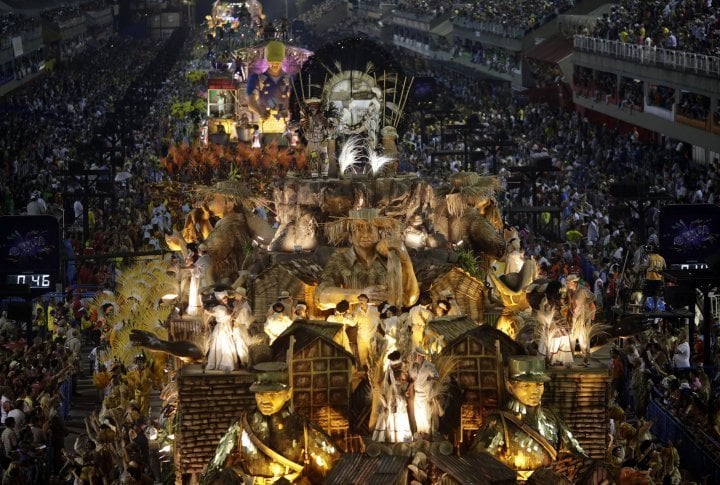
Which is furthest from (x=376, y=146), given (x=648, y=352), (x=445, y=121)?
(x=445, y=121)

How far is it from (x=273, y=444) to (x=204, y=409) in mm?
1544

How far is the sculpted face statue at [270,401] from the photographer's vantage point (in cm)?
1745

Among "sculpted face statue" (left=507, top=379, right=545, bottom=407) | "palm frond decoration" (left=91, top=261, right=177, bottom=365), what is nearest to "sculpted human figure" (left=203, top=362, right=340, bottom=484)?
"sculpted face statue" (left=507, top=379, right=545, bottom=407)

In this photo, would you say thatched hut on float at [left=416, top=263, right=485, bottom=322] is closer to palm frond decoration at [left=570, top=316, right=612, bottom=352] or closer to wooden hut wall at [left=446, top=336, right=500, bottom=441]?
palm frond decoration at [left=570, top=316, right=612, bottom=352]

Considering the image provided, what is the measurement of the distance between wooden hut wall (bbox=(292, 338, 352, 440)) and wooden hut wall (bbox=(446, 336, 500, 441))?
1.26m

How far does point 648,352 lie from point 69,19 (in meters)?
84.1

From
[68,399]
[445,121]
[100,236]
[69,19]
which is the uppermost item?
[68,399]

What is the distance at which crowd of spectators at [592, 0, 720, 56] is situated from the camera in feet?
133

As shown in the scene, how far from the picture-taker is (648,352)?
76.7 feet

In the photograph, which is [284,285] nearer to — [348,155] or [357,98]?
[348,155]

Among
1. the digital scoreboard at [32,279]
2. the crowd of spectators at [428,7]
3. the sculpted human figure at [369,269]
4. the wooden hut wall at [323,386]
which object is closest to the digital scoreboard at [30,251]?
the digital scoreboard at [32,279]

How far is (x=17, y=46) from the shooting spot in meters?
67.6

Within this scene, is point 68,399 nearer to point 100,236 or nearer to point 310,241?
point 310,241

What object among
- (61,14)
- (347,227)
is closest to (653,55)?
(347,227)
